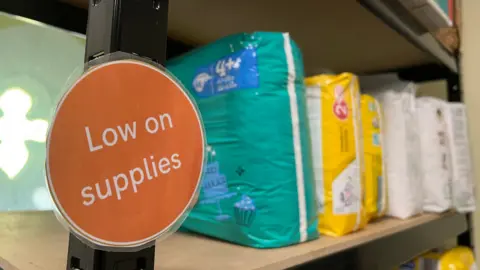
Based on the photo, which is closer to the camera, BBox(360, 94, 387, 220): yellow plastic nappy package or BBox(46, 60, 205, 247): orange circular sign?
BBox(46, 60, 205, 247): orange circular sign

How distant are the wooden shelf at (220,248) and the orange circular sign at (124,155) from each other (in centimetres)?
18

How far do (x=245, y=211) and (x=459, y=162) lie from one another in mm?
691

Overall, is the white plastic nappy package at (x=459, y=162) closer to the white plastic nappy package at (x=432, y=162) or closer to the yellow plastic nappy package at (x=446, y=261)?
the white plastic nappy package at (x=432, y=162)

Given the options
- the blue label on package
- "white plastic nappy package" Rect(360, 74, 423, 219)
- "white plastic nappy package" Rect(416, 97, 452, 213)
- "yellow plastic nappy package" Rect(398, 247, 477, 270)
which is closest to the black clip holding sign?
the blue label on package

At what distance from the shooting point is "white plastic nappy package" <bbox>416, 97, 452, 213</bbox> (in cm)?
98

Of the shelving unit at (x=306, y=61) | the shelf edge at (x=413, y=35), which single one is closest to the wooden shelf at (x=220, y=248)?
the shelving unit at (x=306, y=61)

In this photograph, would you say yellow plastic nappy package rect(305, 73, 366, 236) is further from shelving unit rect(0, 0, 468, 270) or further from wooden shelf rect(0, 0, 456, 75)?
wooden shelf rect(0, 0, 456, 75)

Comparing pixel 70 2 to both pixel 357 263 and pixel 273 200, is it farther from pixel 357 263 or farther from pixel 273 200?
pixel 357 263

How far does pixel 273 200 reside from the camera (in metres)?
0.57

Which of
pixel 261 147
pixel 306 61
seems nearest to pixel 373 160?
pixel 261 147

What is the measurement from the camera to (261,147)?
58cm

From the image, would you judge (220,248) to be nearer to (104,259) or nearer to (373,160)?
(104,259)

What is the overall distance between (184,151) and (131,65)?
0.08 meters

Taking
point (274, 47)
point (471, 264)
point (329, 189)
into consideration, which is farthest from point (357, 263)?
point (471, 264)
